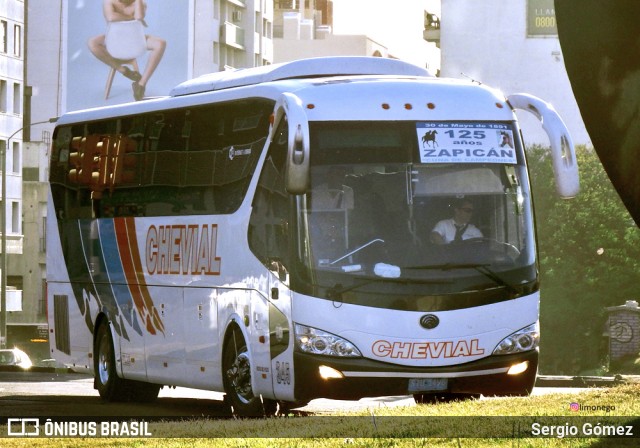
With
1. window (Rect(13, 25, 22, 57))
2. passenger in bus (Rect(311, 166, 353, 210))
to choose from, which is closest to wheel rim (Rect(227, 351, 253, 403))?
passenger in bus (Rect(311, 166, 353, 210))

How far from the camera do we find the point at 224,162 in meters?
18.3

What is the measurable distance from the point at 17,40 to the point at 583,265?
37.3m

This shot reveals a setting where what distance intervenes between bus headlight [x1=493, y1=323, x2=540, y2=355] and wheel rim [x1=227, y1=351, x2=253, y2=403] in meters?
2.64

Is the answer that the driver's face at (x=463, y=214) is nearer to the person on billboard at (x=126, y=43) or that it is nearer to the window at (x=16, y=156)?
the window at (x=16, y=156)

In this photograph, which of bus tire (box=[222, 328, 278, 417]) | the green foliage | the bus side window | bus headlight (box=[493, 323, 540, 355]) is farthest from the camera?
the green foliage

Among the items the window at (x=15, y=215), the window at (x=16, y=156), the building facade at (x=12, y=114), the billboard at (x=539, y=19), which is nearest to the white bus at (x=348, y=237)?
the building facade at (x=12, y=114)

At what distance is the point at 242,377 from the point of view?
17.6 metres

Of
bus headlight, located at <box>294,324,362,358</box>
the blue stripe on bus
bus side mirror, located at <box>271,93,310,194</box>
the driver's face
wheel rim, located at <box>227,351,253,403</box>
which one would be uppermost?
bus side mirror, located at <box>271,93,310,194</box>

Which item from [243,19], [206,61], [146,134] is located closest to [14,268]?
[206,61]

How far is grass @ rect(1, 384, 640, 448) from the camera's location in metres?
11.5

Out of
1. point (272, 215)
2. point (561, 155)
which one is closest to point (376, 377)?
point (272, 215)

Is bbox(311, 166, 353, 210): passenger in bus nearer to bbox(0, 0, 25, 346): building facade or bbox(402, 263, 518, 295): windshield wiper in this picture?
bbox(402, 263, 518, 295): windshield wiper

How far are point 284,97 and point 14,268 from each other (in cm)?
8293

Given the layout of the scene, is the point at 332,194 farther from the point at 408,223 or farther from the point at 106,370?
the point at 106,370
